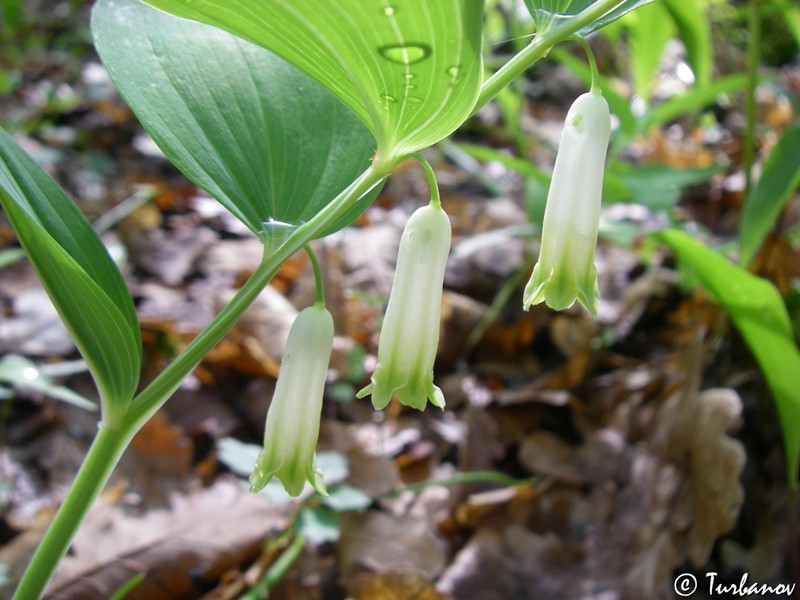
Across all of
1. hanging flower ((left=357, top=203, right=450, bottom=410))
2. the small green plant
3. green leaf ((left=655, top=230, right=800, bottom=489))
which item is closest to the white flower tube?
the small green plant

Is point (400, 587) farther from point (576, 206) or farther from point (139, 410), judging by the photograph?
point (576, 206)

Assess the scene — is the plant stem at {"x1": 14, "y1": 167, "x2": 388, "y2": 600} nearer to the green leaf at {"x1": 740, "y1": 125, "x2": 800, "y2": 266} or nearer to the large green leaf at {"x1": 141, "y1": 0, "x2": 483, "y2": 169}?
the large green leaf at {"x1": 141, "y1": 0, "x2": 483, "y2": 169}

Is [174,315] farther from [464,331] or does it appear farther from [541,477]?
[541,477]

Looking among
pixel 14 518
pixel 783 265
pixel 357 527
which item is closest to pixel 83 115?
pixel 14 518

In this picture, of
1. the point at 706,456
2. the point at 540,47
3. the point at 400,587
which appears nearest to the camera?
the point at 540,47

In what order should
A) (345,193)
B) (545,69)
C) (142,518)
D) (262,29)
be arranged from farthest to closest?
(545,69), (142,518), (345,193), (262,29)

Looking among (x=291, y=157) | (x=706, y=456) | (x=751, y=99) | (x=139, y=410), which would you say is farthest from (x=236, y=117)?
(x=751, y=99)

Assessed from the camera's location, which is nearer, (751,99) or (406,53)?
(406,53)
